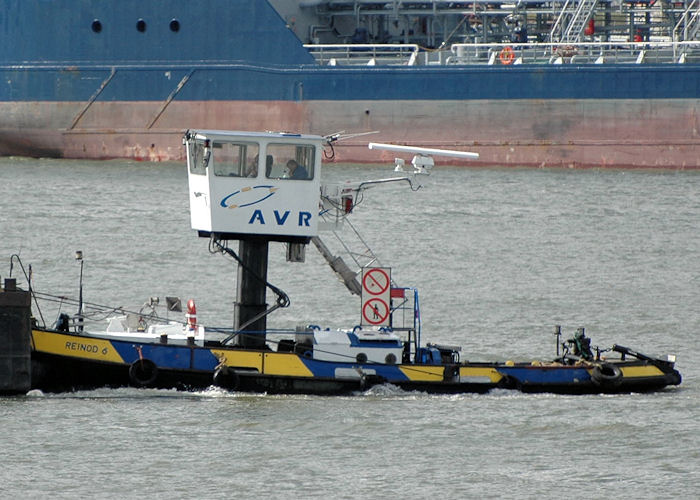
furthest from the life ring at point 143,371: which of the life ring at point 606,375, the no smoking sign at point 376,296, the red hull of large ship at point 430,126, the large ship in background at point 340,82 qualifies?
the large ship in background at point 340,82

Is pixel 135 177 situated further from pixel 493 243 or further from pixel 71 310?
pixel 71 310

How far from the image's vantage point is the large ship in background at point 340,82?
39.2m

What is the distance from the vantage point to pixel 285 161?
16.3m

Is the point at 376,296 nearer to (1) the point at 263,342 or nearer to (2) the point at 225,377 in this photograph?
(1) the point at 263,342

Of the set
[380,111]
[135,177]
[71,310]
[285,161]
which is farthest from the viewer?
[380,111]

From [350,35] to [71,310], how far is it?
1049 inches

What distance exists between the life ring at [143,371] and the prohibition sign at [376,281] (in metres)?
2.43

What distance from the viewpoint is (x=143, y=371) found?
15.9 meters

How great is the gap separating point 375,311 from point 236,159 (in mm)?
2251

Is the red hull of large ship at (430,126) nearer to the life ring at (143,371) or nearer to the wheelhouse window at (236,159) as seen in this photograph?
the wheelhouse window at (236,159)

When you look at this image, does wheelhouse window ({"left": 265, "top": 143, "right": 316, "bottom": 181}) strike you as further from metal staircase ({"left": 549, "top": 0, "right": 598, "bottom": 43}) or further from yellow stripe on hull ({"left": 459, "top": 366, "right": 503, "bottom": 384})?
metal staircase ({"left": 549, "top": 0, "right": 598, "bottom": 43})

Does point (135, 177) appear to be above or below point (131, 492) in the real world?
above

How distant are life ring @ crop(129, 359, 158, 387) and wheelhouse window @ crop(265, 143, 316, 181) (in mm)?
2373

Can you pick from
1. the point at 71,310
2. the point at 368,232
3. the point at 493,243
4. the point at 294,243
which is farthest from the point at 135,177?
the point at 294,243
